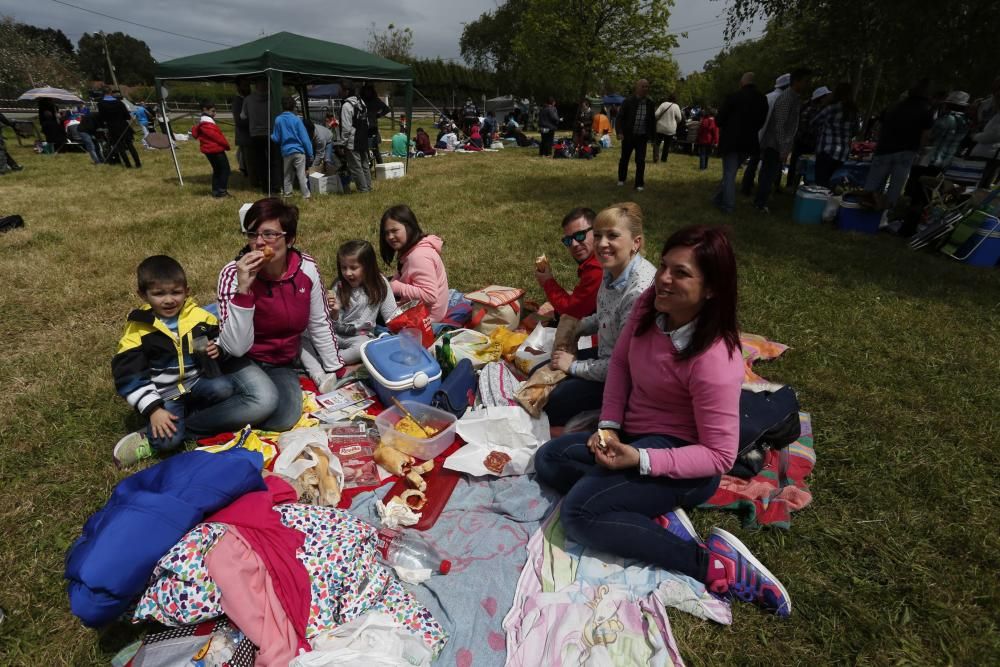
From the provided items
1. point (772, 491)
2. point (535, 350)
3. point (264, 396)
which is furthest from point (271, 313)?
point (772, 491)

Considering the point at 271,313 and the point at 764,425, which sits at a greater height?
the point at 271,313

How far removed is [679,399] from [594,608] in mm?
976

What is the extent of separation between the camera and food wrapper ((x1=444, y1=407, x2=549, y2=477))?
288cm

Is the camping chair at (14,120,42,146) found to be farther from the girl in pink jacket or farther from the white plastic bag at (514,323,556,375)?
the white plastic bag at (514,323,556,375)

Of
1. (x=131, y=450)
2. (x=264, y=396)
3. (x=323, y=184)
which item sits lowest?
(x=131, y=450)

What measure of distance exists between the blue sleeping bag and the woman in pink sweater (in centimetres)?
152

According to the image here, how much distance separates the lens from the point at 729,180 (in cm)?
842

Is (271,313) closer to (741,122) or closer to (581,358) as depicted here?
(581,358)

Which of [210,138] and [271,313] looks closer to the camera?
[271,313]

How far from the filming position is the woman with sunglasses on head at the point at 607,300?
2.82 meters

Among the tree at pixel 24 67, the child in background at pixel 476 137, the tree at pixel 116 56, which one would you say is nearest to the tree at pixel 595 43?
the child in background at pixel 476 137

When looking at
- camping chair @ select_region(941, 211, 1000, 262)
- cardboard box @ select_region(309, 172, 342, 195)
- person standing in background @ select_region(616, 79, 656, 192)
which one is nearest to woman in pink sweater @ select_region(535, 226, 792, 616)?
camping chair @ select_region(941, 211, 1000, 262)

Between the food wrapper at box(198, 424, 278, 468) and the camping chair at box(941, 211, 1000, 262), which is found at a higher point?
the camping chair at box(941, 211, 1000, 262)

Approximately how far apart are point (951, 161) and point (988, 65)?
1.46 m
